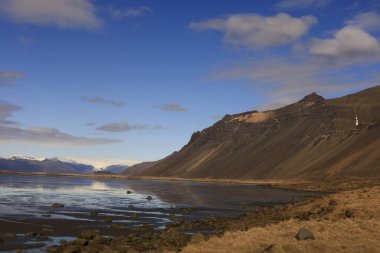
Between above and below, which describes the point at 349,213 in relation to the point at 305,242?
above

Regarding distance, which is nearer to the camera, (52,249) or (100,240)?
(52,249)

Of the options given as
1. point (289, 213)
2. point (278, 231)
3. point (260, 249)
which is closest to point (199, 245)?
point (260, 249)

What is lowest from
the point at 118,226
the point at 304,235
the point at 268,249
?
the point at 118,226

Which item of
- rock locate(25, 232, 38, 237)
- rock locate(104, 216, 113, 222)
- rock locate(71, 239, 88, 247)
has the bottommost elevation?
rock locate(104, 216, 113, 222)

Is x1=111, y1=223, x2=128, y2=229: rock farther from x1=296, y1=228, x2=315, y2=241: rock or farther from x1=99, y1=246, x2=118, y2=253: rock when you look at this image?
x1=296, y1=228, x2=315, y2=241: rock

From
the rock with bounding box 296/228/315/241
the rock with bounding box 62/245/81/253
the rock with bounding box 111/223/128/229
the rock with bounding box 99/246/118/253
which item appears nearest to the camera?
the rock with bounding box 296/228/315/241

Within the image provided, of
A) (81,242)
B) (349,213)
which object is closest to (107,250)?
(81,242)

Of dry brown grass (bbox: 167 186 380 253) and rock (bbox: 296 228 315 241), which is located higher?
rock (bbox: 296 228 315 241)

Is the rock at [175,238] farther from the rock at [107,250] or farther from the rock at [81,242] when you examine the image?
the rock at [81,242]

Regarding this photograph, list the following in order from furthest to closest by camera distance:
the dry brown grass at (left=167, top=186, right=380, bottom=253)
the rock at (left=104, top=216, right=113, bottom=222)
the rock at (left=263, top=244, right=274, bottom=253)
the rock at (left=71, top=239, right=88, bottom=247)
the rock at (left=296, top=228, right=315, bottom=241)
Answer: the rock at (left=104, top=216, right=113, bottom=222), the rock at (left=71, top=239, right=88, bottom=247), the rock at (left=296, top=228, right=315, bottom=241), the dry brown grass at (left=167, top=186, right=380, bottom=253), the rock at (left=263, top=244, right=274, bottom=253)

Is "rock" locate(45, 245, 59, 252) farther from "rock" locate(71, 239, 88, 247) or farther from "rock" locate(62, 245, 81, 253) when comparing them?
"rock" locate(71, 239, 88, 247)

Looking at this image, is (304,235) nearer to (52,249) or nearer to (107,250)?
(107,250)

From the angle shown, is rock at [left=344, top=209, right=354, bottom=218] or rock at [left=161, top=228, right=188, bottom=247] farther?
rock at [left=344, top=209, right=354, bottom=218]

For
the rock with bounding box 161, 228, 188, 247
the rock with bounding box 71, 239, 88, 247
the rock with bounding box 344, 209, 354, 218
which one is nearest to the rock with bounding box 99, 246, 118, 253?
the rock with bounding box 71, 239, 88, 247
